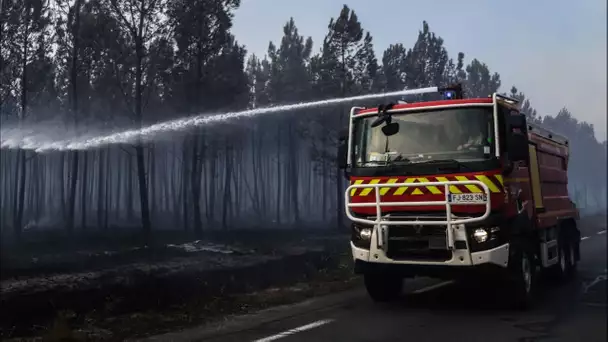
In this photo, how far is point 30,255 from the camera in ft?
60.5

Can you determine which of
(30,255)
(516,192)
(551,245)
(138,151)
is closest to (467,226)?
(516,192)

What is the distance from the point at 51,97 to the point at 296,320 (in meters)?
17.9

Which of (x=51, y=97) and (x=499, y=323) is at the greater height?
(x=51, y=97)

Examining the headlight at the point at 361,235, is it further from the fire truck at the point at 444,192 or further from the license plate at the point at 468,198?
the license plate at the point at 468,198

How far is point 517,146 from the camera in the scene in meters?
7.33

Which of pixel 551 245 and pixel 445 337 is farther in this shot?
pixel 551 245

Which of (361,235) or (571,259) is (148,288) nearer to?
(361,235)

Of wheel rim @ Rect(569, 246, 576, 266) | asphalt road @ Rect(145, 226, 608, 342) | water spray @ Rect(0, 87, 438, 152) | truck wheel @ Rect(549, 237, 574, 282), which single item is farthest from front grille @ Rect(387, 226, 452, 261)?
water spray @ Rect(0, 87, 438, 152)

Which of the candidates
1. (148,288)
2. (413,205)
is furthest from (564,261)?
(148,288)

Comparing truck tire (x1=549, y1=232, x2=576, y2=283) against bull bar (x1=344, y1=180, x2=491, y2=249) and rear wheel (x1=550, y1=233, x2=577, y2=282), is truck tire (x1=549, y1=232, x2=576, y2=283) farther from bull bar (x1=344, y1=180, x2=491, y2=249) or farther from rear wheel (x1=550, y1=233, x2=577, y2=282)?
bull bar (x1=344, y1=180, x2=491, y2=249)

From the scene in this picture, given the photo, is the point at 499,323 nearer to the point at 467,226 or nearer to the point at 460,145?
the point at 467,226

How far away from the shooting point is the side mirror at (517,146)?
7309 mm

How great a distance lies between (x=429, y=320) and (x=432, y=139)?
2409mm

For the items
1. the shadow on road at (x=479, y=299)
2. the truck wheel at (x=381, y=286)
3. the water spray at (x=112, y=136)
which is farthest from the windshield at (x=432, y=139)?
the water spray at (x=112, y=136)
